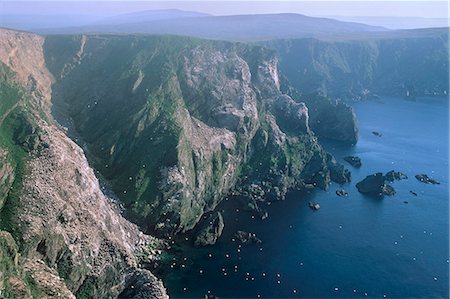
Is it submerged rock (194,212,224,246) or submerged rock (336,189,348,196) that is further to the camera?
submerged rock (336,189,348,196)

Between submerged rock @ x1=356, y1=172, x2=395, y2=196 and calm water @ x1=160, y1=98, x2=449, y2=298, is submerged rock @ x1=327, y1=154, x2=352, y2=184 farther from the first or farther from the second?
calm water @ x1=160, y1=98, x2=449, y2=298

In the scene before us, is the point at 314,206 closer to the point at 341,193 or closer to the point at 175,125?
the point at 341,193

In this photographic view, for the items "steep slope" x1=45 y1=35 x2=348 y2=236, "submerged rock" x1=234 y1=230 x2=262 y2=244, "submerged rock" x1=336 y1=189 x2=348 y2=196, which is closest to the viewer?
"submerged rock" x1=234 y1=230 x2=262 y2=244

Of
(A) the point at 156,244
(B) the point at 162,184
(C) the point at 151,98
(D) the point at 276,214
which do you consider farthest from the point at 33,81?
(D) the point at 276,214

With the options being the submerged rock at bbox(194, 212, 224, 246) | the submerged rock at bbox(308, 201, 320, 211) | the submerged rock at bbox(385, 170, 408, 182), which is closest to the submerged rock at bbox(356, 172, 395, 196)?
the submerged rock at bbox(385, 170, 408, 182)

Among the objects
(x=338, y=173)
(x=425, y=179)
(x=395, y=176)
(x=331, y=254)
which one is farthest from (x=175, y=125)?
(x=425, y=179)
